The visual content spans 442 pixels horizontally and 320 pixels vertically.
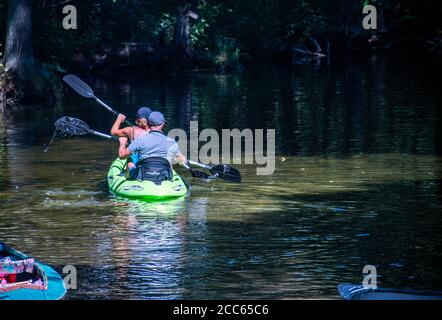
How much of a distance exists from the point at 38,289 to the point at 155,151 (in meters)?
6.39

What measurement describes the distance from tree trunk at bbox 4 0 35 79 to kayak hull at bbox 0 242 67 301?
2161cm

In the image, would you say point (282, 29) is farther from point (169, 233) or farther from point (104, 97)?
point (169, 233)

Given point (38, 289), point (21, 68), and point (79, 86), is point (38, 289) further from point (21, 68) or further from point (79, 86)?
point (21, 68)

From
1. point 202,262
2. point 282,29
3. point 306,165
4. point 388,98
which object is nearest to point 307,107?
point 388,98

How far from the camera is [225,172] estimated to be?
18000 millimetres

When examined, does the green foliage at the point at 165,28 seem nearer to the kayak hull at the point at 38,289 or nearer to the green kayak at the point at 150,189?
the green kayak at the point at 150,189

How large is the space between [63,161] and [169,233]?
718 cm

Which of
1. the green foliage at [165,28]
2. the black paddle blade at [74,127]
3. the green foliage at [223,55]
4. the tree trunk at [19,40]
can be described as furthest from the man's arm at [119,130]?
the green foliage at [223,55]

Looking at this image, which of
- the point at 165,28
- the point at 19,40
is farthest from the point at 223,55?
the point at 19,40

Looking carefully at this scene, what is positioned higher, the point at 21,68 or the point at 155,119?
the point at 21,68

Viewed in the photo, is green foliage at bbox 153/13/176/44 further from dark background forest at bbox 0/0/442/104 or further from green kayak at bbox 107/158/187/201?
green kayak at bbox 107/158/187/201

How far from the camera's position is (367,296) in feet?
29.3

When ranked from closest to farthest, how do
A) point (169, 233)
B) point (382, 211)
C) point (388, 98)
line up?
point (169, 233), point (382, 211), point (388, 98)

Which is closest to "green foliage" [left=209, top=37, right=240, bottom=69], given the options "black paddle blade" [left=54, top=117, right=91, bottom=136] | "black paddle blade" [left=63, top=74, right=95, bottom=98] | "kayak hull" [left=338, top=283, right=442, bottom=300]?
"black paddle blade" [left=63, top=74, right=95, bottom=98]
